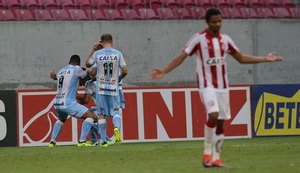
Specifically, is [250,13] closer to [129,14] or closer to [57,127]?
[129,14]

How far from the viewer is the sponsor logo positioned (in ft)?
72.4

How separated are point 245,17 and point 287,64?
6.26 feet

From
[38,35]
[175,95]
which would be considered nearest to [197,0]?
[38,35]

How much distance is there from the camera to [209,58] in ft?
40.1

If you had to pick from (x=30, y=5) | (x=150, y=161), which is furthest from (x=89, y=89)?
(x=30, y=5)

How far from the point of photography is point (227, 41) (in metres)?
12.4

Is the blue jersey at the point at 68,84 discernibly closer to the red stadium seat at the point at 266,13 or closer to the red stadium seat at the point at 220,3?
the red stadium seat at the point at 220,3

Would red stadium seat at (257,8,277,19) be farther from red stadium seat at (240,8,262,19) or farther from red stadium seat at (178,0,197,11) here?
red stadium seat at (178,0,197,11)

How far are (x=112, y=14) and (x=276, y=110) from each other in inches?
256

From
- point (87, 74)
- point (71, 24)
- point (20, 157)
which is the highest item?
point (71, 24)

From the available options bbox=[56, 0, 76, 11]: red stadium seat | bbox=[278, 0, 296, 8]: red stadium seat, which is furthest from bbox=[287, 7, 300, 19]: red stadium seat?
bbox=[56, 0, 76, 11]: red stadium seat

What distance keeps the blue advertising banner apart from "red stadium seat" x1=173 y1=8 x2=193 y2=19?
5.65 m

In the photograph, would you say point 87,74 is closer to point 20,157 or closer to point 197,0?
point 20,157

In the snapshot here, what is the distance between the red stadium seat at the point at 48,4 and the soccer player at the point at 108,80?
804cm
